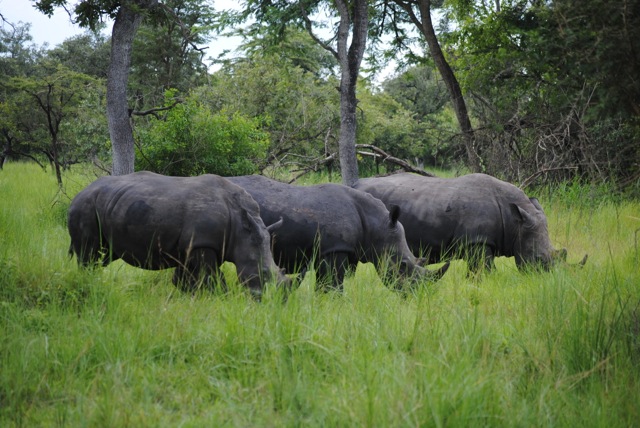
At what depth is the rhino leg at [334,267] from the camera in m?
5.93

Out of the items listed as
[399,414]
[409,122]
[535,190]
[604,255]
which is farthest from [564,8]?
[409,122]

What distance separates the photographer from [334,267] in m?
5.98

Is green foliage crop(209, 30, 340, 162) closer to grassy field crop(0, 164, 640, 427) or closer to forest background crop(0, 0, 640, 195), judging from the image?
forest background crop(0, 0, 640, 195)

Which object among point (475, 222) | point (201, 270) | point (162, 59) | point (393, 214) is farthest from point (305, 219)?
point (162, 59)

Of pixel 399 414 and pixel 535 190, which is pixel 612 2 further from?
pixel 535 190

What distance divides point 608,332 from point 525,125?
10.2 metres

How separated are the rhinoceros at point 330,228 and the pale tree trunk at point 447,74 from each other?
25.0 feet

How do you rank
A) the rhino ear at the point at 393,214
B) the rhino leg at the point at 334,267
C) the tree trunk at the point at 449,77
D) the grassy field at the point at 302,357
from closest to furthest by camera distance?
the grassy field at the point at 302,357
the rhino leg at the point at 334,267
the rhino ear at the point at 393,214
the tree trunk at the point at 449,77

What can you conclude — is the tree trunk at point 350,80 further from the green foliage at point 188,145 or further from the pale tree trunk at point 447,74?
the pale tree trunk at point 447,74

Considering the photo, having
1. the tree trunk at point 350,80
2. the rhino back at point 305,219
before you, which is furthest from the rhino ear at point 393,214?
the tree trunk at point 350,80

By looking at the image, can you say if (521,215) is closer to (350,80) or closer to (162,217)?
(162,217)

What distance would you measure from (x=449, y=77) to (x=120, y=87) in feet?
24.8

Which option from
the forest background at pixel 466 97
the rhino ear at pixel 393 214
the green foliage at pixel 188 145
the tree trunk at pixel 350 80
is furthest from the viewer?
the tree trunk at pixel 350 80

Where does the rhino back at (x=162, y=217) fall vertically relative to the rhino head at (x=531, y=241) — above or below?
above
